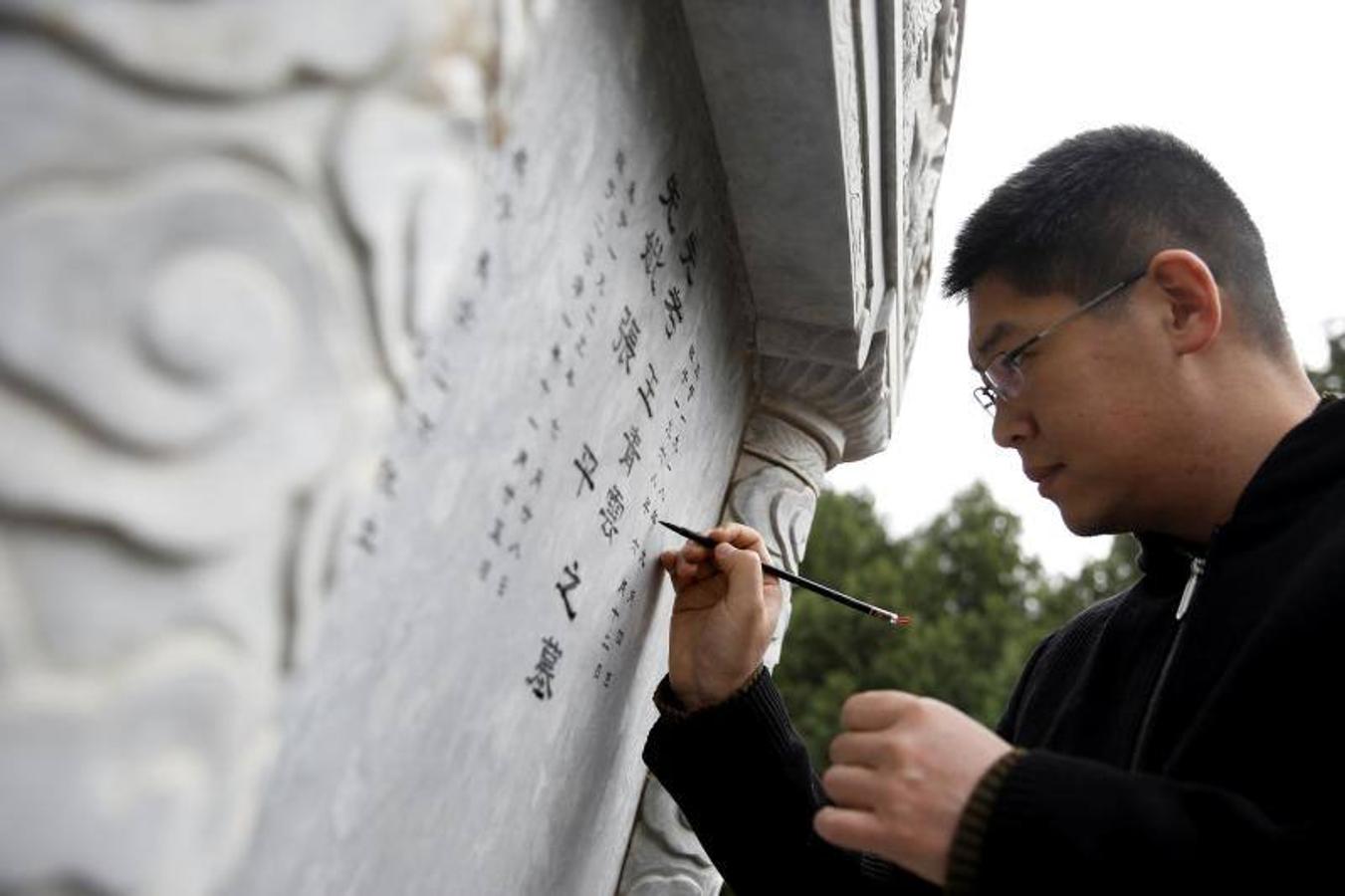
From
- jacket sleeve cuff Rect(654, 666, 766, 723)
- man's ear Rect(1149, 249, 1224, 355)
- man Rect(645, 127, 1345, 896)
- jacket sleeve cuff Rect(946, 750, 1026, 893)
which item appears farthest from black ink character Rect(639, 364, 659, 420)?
man's ear Rect(1149, 249, 1224, 355)

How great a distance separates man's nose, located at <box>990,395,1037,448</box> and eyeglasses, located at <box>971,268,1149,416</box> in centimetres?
2

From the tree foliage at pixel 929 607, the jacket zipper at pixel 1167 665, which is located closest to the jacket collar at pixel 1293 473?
the jacket zipper at pixel 1167 665

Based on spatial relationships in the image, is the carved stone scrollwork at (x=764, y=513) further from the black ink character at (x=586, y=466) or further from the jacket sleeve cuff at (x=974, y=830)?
the jacket sleeve cuff at (x=974, y=830)

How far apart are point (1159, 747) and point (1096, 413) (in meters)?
0.52

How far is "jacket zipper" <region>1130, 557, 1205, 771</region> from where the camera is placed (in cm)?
171

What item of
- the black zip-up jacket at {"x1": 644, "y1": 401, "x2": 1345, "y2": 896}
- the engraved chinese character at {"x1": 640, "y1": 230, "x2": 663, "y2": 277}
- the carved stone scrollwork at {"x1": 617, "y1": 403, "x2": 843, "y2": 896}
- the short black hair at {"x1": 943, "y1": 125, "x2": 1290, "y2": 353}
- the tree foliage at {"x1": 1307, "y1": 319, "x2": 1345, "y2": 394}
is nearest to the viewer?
the black zip-up jacket at {"x1": 644, "y1": 401, "x2": 1345, "y2": 896}

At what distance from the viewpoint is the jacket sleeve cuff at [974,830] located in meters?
1.37

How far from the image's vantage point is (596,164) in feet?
4.72

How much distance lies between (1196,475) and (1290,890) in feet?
2.51

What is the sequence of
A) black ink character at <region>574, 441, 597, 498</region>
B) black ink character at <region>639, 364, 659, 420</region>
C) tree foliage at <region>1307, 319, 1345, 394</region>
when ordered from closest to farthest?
black ink character at <region>574, 441, 597, 498</region> < black ink character at <region>639, 364, 659, 420</region> < tree foliage at <region>1307, 319, 1345, 394</region>

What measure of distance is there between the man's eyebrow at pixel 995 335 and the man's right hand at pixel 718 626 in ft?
1.69

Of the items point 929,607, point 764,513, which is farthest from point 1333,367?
point 764,513

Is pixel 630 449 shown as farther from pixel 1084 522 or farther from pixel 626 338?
pixel 1084 522

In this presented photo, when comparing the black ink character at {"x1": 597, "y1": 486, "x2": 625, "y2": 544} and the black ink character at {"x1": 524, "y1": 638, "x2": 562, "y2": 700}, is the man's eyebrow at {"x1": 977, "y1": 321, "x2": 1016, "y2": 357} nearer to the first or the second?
the black ink character at {"x1": 597, "y1": 486, "x2": 625, "y2": 544}
